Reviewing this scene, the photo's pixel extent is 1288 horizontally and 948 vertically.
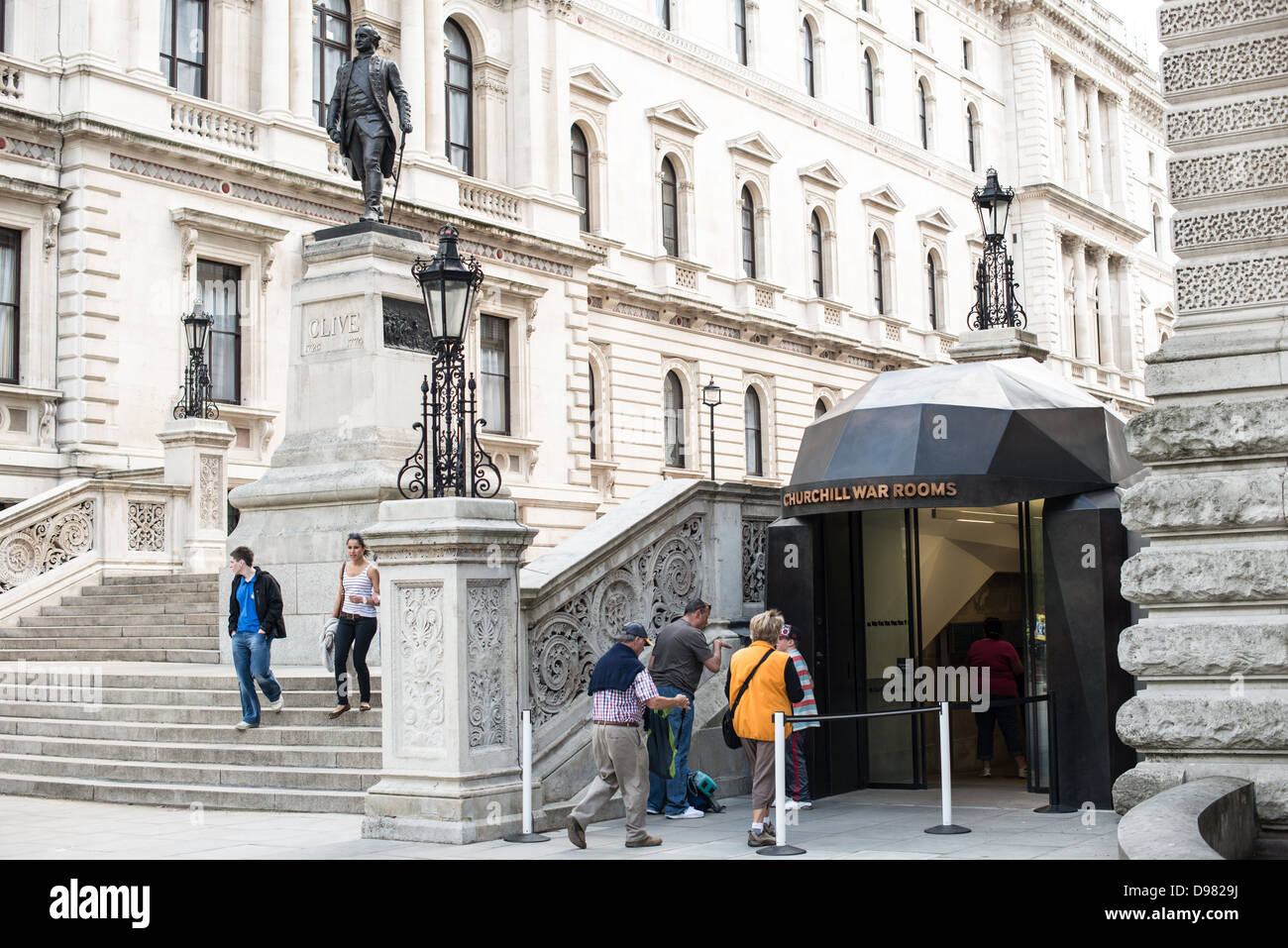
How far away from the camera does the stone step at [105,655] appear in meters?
17.7

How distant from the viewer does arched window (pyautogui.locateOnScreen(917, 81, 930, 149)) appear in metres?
55.2

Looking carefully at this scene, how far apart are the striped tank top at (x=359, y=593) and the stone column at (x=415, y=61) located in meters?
21.3

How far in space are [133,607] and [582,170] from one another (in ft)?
72.0

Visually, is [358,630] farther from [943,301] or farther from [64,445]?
[943,301]

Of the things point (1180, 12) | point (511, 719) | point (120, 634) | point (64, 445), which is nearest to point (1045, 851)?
point (511, 719)

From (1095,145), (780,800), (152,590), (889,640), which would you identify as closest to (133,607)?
(152,590)

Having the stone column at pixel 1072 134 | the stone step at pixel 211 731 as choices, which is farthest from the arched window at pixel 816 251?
the stone step at pixel 211 731

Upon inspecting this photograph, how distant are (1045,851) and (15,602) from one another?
15.5 m

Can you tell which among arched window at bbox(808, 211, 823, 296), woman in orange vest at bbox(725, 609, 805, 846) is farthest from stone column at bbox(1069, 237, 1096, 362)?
woman in orange vest at bbox(725, 609, 805, 846)

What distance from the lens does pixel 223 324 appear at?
2853cm

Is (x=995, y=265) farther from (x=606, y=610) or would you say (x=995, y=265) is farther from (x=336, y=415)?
(x=336, y=415)

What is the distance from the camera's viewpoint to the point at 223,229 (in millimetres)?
28234

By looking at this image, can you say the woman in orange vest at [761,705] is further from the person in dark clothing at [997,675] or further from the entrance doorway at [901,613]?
the person in dark clothing at [997,675]

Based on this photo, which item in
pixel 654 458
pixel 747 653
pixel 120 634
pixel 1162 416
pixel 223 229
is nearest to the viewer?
pixel 1162 416
